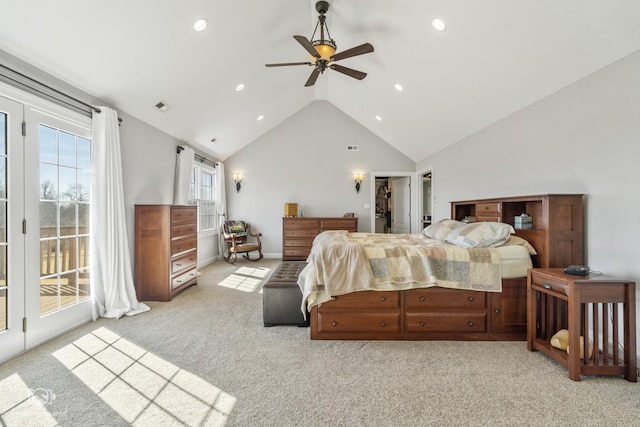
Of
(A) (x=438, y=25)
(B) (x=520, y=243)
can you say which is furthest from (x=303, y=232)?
(A) (x=438, y=25)

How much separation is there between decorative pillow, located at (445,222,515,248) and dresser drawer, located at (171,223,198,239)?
350cm

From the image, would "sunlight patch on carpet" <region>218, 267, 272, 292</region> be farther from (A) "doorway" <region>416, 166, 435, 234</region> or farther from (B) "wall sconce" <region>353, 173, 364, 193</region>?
(A) "doorway" <region>416, 166, 435, 234</region>

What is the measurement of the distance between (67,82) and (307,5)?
2.82m

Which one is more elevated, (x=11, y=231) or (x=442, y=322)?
(x=11, y=231)

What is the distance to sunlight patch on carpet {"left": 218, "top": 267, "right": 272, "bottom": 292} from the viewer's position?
4340 millimetres

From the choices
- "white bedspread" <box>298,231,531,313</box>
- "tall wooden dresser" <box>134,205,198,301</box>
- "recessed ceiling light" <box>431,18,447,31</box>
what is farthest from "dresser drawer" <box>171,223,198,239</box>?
"recessed ceiling light" <box>431,18,447,31</box>

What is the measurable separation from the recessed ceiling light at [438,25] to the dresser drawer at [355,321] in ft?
9.50

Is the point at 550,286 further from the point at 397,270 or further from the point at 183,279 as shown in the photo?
the point at 183,279

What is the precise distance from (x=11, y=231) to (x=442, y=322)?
372cm

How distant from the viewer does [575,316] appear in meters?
1.95

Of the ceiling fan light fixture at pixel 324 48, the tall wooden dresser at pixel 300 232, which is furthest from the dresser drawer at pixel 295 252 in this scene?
the ceiling fan light fixture at pixel 324 48

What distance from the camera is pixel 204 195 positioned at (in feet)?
20.3

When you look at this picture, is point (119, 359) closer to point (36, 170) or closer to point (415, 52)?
point (36, 170)

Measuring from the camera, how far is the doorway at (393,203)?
702 cm
